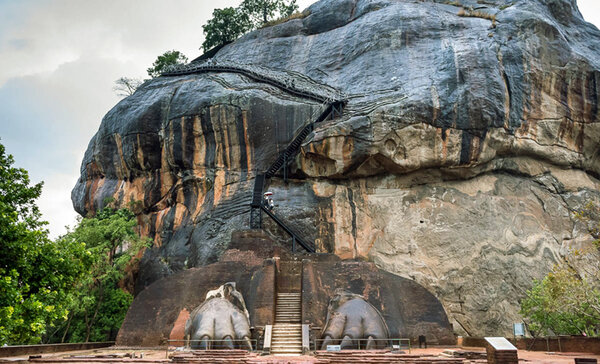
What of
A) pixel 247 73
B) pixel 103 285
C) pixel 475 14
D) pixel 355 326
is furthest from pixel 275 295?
pixel 475 14

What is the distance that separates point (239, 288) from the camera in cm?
1836

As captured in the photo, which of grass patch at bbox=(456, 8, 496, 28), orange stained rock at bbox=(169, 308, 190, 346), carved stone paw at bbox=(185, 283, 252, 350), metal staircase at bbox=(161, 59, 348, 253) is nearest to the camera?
carved stone paw at bbox=(185, 283, 252, 350)

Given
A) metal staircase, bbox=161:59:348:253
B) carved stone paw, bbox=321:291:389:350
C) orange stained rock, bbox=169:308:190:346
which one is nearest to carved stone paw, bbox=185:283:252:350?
orange stained rock, bbox=169:308:190:346

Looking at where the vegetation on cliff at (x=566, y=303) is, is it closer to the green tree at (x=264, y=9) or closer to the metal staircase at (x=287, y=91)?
the metal staircase at (x=287, y=91)

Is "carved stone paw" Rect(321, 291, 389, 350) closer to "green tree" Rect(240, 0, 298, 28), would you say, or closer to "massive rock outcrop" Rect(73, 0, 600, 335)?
"massive rock outcrop" Rect(73, 0, 600, 335)

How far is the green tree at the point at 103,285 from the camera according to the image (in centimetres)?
2480

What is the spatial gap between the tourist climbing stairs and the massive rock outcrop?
6300mm

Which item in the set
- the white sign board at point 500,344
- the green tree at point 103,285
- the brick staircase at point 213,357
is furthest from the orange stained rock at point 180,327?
the white sign board at point 500,344

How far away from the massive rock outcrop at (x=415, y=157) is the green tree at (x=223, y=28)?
12393mm

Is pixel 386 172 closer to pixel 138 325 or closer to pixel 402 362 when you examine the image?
pixel 138 325

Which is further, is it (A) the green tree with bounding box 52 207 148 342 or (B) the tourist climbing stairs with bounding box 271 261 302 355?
(A) the green tree with bounding box 52 207 148 342

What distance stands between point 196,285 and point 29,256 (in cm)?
728

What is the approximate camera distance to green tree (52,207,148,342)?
2480 cm

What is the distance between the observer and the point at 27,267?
12078mm
